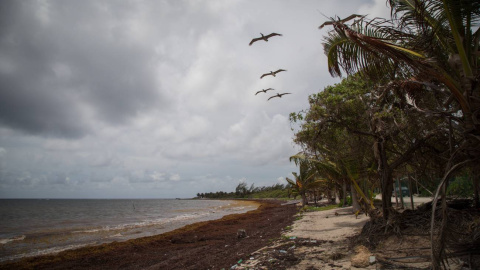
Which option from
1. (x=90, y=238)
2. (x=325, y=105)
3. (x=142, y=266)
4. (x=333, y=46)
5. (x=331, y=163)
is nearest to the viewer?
(x=333, y=46)

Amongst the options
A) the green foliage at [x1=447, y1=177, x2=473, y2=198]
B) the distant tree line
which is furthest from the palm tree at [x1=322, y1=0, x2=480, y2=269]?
the distant tree line

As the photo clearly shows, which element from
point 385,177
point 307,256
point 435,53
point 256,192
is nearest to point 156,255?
point 307,256

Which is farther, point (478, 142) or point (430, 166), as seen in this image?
point (430, 166)

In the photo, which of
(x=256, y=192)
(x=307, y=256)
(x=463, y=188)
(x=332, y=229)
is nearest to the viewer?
(x=307, y=256)

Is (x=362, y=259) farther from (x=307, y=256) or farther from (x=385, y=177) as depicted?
(x=385, y=177)

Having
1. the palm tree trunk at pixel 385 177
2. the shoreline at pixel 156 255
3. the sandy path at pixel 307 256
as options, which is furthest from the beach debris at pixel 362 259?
the shoreline at pixel 156 255

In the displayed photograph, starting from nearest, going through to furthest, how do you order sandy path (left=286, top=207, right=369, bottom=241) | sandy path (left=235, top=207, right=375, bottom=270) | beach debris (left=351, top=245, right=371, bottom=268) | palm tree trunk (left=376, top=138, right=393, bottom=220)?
beach debris (left=351, top=245, right=371, bottom=268) → sandy path (left=235, top=207, right=375, bottom=270) → palm tree trunk (left=376, top=138, right=393, bottom=220) → sandy path (left=286, top=207, right=369, bottom=241)

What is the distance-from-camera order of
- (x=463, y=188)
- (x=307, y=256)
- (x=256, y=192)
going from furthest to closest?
(x=256, y=192), (x=463, y=188), (x=307, y=256)

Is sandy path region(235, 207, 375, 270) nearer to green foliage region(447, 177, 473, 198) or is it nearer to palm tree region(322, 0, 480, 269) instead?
palm tree region(322, 0, 480, 269)

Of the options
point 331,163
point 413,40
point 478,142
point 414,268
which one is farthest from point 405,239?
point 331,163

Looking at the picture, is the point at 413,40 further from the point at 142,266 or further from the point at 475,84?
the point at 142,266

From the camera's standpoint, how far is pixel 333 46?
530cm

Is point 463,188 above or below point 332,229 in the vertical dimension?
above

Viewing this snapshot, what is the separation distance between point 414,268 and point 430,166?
405 cm
